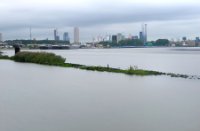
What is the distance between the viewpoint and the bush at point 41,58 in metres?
38.2

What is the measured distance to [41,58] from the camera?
40.3m

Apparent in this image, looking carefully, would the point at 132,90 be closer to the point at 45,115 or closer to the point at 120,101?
the point at 120,101

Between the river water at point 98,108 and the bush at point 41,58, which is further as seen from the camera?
the bush at point 41,58

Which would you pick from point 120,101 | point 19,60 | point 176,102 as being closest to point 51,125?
point 120,101

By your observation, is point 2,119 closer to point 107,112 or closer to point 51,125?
point 51,125

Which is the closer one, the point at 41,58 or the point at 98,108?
the point at 98,108

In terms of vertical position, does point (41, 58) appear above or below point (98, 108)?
above

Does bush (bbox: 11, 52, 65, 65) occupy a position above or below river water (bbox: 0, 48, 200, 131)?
above

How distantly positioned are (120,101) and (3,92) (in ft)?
16.8

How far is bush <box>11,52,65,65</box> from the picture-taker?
125 feet

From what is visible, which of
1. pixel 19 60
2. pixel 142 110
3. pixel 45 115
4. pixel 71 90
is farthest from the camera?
pixel 19 60

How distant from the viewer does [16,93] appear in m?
15.3

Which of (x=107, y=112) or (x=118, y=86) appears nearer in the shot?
(x=107, y=112)

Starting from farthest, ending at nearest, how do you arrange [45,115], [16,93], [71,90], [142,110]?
[71,90] < [16,93] < [142,110] < [45,115]
